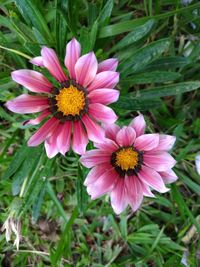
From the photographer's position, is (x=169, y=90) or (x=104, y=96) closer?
(x=104, y=96)

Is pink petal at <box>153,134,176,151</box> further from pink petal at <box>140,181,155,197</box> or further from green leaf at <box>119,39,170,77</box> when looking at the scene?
green leaf at <box>119,39,170,77</box>

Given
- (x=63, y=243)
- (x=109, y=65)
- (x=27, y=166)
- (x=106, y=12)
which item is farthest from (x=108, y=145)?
(x=63, y=243)

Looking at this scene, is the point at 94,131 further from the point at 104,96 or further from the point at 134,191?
the point at 134,191

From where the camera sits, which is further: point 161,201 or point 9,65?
point 161,201

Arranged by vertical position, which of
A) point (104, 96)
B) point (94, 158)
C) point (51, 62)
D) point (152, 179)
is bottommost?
point (152, 179)

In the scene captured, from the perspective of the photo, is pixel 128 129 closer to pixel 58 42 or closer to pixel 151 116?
pixel 58 42

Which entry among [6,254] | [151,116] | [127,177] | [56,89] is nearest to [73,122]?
[56,89]
